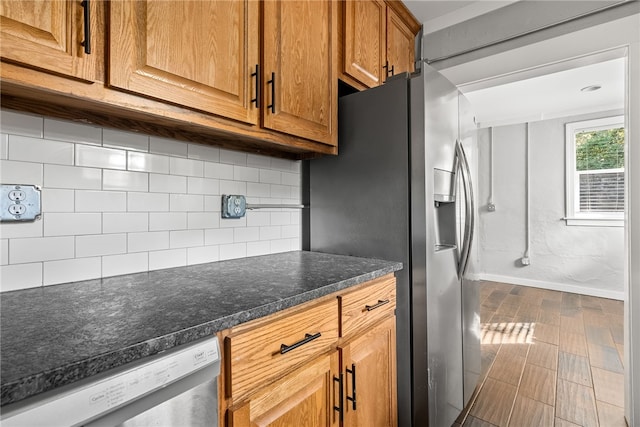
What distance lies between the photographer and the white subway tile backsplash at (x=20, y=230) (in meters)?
0.94

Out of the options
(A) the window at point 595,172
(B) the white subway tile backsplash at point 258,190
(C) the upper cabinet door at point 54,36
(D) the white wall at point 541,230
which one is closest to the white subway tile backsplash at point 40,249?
(C) the upper cabinet door at point 54,36

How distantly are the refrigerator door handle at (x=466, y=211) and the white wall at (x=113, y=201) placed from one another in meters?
1.09

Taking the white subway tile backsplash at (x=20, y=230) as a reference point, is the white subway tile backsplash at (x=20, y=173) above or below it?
above

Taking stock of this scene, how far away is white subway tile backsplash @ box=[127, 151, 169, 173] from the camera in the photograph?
1.21 m

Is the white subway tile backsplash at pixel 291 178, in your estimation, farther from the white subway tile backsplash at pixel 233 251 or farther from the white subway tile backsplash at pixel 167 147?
the white subway tile backsplash at pixel 167 147

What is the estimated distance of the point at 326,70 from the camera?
156cm

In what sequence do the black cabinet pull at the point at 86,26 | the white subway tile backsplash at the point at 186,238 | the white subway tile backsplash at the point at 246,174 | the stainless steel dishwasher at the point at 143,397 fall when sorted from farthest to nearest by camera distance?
1. the white subway tile backsplash at the point at 246,174
2. the white subway tile backsplash at the point at 186,238
3. the black cabinet pull at the point at 86,26
4. the stainless steel dishwasher at the point at 143,397

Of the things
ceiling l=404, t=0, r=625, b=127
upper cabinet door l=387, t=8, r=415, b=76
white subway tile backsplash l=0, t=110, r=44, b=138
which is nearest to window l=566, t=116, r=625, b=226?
ceiling l=404, t=0, r=625, b=127

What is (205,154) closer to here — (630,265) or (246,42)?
(246,42)

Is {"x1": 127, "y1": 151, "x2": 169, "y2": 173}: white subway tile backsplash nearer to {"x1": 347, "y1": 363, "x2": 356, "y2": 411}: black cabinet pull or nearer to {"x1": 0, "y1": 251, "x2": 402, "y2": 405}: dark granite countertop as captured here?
{"x1": 0, "y1": 251, "x2": 402, "y2": 405}: dark granite countertop

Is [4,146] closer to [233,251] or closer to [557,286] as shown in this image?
[233,251]

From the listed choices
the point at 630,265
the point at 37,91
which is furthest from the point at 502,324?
the point at 37,91

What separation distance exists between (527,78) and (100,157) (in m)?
2.54

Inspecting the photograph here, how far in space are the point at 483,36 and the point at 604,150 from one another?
367 cm
